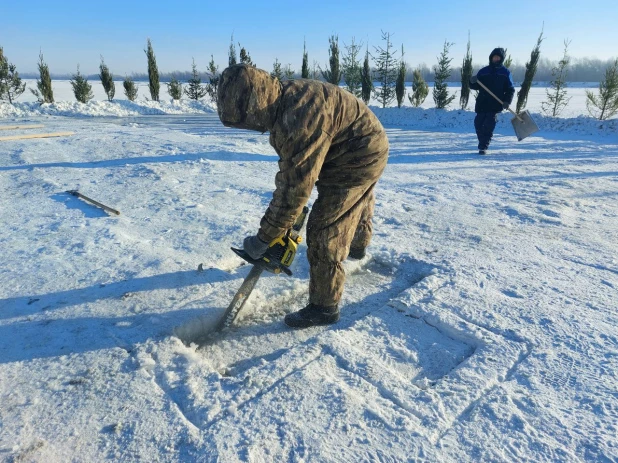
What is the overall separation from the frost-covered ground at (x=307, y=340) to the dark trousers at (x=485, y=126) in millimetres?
2895

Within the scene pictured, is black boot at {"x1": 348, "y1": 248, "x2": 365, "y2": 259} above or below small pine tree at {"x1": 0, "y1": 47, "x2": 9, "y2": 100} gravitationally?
below

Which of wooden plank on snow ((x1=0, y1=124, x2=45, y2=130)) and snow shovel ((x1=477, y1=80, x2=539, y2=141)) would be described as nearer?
snow shovel ((x1=477, y1=80, x2=539, y2=141))

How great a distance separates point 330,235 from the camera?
2111 mm

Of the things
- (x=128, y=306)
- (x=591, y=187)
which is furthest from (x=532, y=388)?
(x=591, y=187)

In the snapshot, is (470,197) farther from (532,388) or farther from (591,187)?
(532,388)

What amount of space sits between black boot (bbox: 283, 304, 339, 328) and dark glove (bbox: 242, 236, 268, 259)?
0.42 metres

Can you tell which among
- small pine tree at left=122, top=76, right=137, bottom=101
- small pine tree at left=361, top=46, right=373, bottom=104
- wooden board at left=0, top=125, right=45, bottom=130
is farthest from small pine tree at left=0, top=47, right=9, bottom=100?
small pine tree at left=361, top=46, right=373, bottom=104

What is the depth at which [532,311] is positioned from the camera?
7.40ft

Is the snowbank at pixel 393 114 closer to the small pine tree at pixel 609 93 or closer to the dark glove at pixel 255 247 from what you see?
the small pine tree at pixel 609 93

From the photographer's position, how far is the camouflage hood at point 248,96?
1.76 m

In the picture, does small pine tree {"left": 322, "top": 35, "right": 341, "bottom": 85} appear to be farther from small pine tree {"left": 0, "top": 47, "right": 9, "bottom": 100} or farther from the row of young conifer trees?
small pine tree {"left": 0, "top": 47, "right": 9, "bottom": 100}

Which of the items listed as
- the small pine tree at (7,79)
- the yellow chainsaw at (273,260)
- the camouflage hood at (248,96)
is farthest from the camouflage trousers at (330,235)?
the small pine tree at (7,79)

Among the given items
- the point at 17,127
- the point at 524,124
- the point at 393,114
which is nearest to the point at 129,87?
the point at 17,127

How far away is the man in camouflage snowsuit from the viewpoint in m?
1.79
